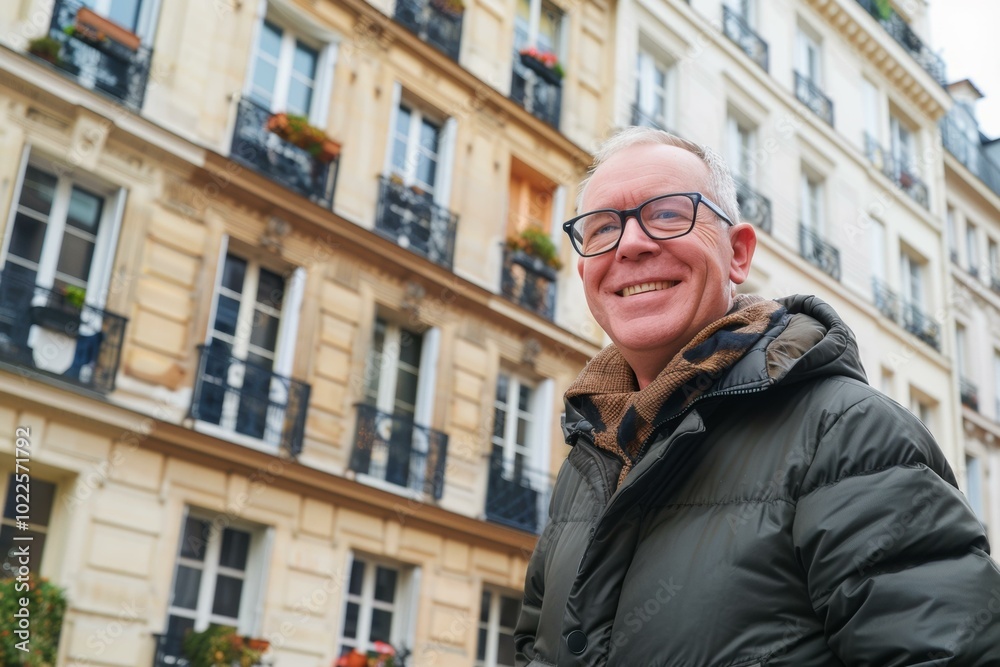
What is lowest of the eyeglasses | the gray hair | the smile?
the smile

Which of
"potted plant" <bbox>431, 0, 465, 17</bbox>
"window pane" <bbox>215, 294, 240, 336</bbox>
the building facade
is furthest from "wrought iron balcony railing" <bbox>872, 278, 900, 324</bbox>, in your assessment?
"window pane" <bbox>215, 294, 240, 336</bbox>

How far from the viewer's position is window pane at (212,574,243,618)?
11312 mm

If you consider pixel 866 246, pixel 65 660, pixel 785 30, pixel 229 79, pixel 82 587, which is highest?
pixel 785 30

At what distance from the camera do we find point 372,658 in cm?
1191

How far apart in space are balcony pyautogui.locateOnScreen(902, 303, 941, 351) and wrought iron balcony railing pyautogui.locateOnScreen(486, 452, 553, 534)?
1197cm

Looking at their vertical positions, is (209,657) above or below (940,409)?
below

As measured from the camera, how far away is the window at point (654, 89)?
18.5 m

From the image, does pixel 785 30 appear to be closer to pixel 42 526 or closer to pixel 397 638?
pixel 397 638

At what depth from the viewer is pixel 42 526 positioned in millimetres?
10227

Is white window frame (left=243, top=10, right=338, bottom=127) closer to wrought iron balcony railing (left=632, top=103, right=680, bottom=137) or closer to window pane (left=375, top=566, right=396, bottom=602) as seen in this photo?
window pane (left=375, top=566, right=396, bottom=602)

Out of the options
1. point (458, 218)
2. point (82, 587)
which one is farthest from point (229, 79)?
point (82, 587)

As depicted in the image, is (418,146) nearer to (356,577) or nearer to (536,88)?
(536,88)

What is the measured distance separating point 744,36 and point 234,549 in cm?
1471

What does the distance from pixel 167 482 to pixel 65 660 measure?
1932 mm
